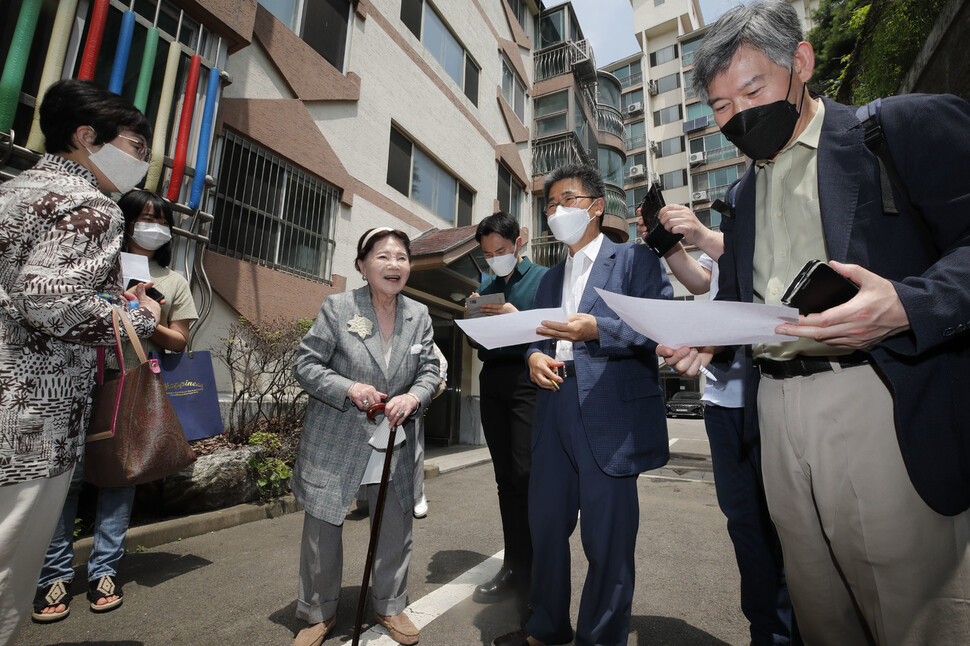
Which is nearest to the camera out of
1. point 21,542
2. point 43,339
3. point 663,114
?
point 21,542

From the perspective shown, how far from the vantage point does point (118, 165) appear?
186 cm

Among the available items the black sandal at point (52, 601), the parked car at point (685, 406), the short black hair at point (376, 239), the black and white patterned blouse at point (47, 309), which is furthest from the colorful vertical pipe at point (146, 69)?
the parked car at point (685, 406)

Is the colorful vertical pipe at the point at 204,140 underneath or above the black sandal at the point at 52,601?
above

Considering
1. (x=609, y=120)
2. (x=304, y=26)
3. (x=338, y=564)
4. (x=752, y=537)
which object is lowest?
(x=338, y=564)

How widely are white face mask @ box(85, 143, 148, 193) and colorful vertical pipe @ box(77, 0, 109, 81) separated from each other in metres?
3.29

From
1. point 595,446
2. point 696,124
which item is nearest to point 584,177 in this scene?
point 595,446

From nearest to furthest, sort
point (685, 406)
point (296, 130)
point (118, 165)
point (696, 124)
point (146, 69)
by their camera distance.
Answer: point (118, 165), point (146, 69), point (296, 130), point (685, 406), point (696, 124)

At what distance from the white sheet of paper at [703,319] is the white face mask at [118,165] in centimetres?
192

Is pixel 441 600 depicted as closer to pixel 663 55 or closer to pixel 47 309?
pixel 47 309

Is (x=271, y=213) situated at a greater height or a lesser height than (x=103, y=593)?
greater

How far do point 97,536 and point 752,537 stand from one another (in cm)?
350

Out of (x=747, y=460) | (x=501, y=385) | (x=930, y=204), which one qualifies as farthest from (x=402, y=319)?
(x=930, y=204)

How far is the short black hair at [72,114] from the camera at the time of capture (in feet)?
5.73

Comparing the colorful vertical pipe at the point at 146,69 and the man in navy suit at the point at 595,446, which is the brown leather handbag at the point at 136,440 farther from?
the colorful vertical pipe at the point at 146,69
